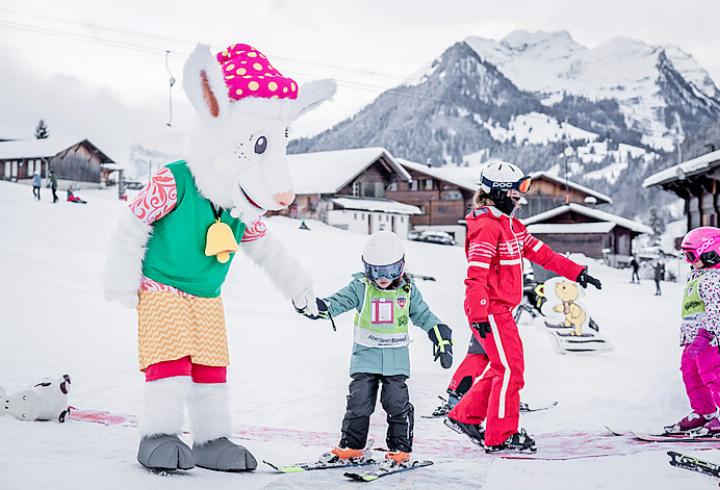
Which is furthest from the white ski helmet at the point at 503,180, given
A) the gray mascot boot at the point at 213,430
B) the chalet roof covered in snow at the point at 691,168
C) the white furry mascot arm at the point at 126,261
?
the chalet roof covered in snow at the point at 691,168

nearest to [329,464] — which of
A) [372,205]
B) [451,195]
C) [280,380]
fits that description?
[280,380]

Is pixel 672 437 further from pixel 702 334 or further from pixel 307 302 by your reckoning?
pixel 307 302

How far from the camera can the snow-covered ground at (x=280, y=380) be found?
10.1 ft

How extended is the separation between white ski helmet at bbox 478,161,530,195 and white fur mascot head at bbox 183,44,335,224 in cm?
158

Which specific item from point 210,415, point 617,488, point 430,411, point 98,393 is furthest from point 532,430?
point 98,393

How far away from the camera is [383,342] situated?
12.1 ft

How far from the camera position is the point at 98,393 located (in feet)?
18.4

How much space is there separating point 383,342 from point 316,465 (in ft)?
2.30

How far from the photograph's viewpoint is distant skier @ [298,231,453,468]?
3.57 metres

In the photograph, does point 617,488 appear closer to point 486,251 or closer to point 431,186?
point 486,251

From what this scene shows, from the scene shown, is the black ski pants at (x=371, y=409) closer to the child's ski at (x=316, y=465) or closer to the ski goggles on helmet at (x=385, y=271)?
the child's ski at (x=316, y=465)

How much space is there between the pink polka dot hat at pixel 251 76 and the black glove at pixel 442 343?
142cm

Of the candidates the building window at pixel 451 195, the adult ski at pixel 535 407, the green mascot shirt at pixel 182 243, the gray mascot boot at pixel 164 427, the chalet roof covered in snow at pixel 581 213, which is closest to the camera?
the gray mascot boot at pixel 164 427

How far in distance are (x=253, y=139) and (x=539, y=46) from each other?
123 meters
